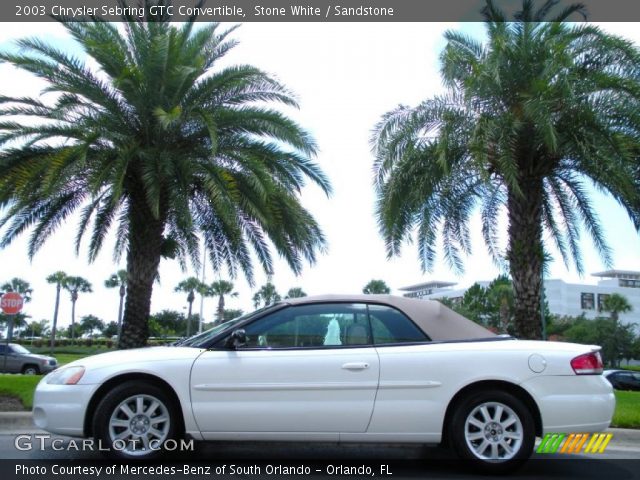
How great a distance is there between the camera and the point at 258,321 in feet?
18.6

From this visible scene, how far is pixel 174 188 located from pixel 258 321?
6.96 meters

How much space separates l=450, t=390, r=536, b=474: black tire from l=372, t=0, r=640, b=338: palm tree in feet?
20.2

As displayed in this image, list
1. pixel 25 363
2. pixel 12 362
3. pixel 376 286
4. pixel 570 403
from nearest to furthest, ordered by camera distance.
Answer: pixel 570 403, pixel 25 363, pixel 12 362, pixel 376 286

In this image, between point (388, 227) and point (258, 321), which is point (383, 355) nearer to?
point (258, 321)

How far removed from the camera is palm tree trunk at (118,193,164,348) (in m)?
12.8

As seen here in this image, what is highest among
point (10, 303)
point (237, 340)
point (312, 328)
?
point (10, 303)

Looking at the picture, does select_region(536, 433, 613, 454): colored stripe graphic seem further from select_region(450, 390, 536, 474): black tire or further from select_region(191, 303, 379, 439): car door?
select_region(191, 303, 379, 439): car door

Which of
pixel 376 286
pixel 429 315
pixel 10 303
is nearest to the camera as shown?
pixel 429 315

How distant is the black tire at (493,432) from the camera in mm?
5180

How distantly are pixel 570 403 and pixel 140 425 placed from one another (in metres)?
3.58

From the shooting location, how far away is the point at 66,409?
530 centimetres

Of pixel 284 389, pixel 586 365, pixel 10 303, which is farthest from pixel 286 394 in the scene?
pixel 10 303

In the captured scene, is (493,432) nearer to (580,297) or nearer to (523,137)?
(523,137)

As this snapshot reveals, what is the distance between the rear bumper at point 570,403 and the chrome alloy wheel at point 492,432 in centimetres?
25
